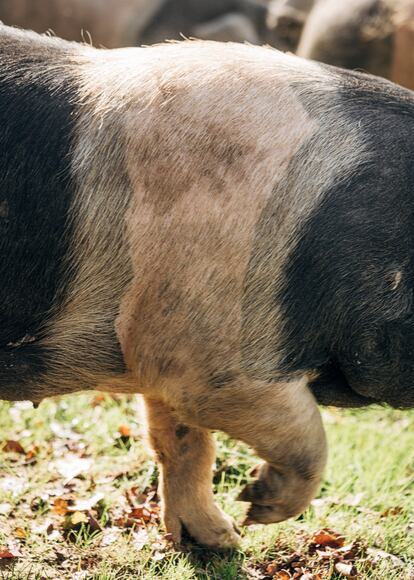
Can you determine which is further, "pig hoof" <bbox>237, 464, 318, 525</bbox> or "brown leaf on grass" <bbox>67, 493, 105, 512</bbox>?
"brown leaf on grass" <bbox>67, 493, 105, 512</bbox>

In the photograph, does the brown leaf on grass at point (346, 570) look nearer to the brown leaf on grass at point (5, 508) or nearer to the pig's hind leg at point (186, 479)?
the pig's hind leg at point (186, 479)

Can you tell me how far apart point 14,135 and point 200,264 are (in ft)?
2.62

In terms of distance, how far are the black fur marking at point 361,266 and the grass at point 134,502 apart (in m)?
1.09

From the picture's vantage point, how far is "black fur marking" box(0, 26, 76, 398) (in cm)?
327

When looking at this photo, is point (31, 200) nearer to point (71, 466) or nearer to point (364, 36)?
point (71, 466)

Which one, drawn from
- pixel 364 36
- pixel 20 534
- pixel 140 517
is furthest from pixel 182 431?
pixel 364 36

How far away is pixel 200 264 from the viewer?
3225 mm

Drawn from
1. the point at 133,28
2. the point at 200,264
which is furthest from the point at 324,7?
the point at 200,264

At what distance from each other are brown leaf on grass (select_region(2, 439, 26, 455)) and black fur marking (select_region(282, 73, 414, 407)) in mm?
1932

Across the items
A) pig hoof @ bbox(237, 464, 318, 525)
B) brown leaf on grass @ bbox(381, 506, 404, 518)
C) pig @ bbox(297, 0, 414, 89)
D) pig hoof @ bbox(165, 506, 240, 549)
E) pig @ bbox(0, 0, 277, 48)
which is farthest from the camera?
pig @ bbox(0, 0, 277, 48)

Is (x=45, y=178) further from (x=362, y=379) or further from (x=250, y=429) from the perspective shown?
(x=362, y=379)

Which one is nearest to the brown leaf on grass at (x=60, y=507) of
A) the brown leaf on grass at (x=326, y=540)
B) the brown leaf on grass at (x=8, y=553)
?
the brown leaf on grass at (x=8, y=553)

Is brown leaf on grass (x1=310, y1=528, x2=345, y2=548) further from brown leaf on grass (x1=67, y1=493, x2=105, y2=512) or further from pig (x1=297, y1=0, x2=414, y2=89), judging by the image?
pig (x1=297, y1=0, x2=414, y2=89)

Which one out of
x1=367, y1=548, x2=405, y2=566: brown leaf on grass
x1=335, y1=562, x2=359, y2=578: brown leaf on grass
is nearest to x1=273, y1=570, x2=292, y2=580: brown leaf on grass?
x1=335, y1=562, x2=359, y2=578: brown leaf on grass
